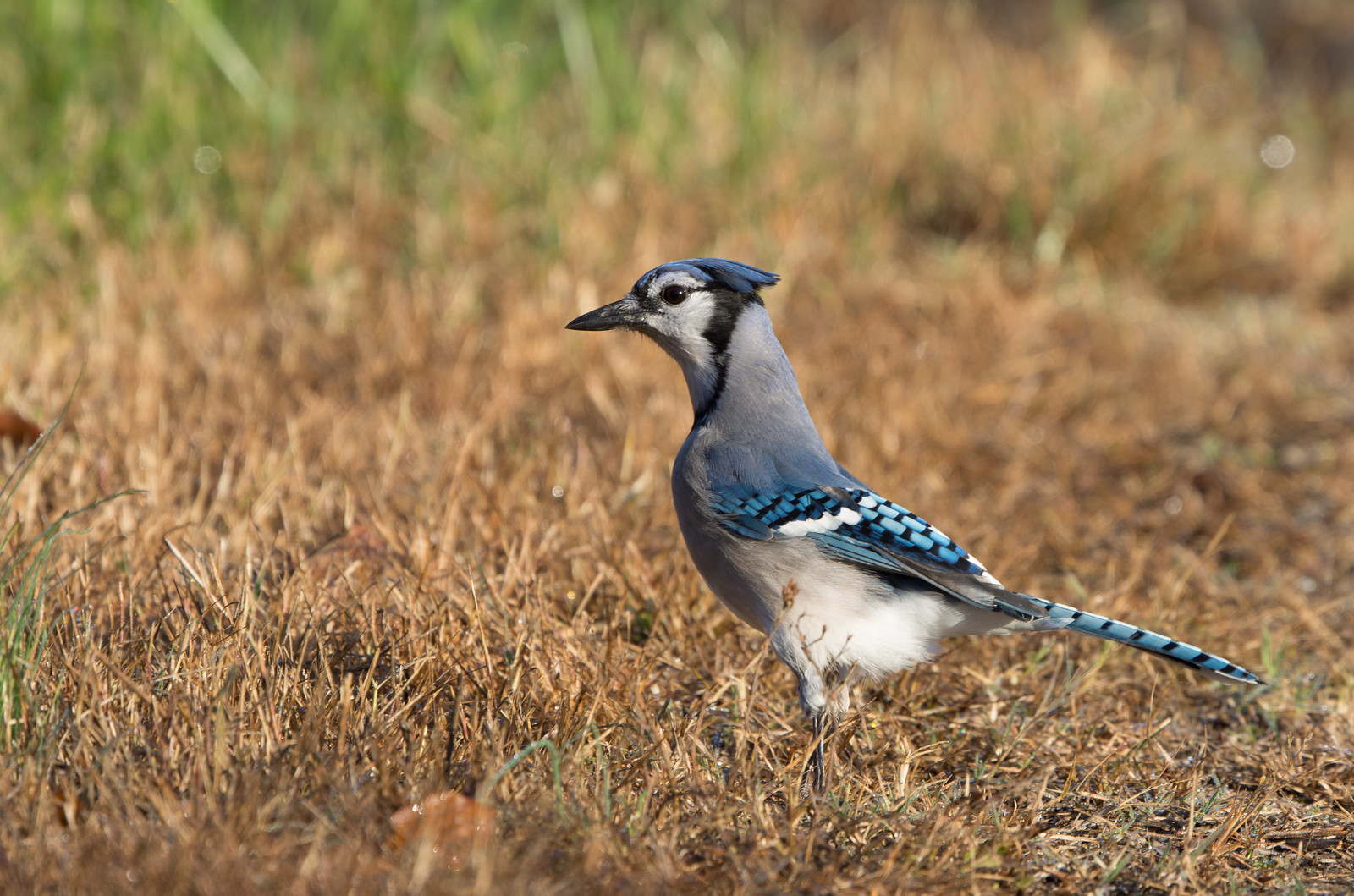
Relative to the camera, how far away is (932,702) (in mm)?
3088

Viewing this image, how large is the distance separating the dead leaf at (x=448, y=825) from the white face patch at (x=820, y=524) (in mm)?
904

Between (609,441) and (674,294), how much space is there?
124cm

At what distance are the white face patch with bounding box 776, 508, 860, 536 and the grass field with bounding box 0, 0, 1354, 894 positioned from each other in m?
0.37

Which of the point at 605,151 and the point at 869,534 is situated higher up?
the point at 605,151

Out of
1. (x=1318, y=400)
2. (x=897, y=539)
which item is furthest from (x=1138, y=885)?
(x=1318, y=400)

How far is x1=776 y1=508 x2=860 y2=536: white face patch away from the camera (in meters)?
2.72

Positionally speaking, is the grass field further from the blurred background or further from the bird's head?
the bird's head

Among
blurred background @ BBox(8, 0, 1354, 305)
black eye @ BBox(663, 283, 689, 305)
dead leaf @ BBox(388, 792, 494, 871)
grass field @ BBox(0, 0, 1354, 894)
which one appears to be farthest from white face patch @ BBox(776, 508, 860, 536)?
blurred background @ BBox(8, 0, 1354, 305)

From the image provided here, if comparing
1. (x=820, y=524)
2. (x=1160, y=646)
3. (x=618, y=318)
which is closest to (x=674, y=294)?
(x=618, y=318)

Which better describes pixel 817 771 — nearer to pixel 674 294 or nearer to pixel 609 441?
pixel 674 294

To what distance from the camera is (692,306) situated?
3123 millimetres

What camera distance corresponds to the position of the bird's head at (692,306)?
308 centimetres

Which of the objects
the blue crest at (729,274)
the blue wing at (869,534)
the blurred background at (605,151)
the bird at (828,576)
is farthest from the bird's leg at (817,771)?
the blurred background at (605,151)

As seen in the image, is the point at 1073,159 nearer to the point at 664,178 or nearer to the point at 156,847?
the point at 664,178
